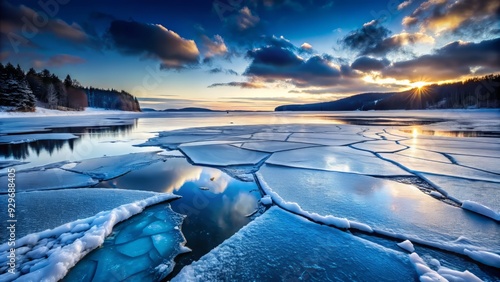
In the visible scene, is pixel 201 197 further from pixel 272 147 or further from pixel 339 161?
pixel 272 147

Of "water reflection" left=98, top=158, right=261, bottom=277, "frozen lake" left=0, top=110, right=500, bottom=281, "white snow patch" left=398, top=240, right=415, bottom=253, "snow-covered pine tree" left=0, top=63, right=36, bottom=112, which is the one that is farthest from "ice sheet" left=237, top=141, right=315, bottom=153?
"snow-covered pine tree" left=0, top=63, right=36, bottom=112

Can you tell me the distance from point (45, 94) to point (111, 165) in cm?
5194

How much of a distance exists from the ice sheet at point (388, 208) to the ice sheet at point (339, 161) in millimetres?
471

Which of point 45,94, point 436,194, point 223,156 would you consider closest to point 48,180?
point 223,156

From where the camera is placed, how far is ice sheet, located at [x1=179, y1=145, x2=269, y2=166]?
4.71 metres

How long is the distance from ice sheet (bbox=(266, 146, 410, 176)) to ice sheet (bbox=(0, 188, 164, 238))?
290 centimetres

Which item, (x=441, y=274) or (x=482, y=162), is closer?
(x=441, y=274)

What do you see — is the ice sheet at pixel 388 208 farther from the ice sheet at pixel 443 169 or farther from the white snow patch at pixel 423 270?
the ice sheet at pixel 443 169

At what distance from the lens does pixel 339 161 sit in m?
4.54

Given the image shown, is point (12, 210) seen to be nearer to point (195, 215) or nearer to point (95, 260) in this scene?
point (95, 260)

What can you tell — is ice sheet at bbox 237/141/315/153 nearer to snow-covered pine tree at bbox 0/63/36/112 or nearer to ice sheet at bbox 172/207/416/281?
ice sheet at bbox 172/207/416/281

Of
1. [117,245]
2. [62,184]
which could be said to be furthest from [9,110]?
[117,245]

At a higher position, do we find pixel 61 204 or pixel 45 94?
pixel 45 94

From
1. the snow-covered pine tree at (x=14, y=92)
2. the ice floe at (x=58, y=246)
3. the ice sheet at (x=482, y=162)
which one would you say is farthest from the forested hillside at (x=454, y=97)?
the snow-covered pine tree at (x=14, y=92)
